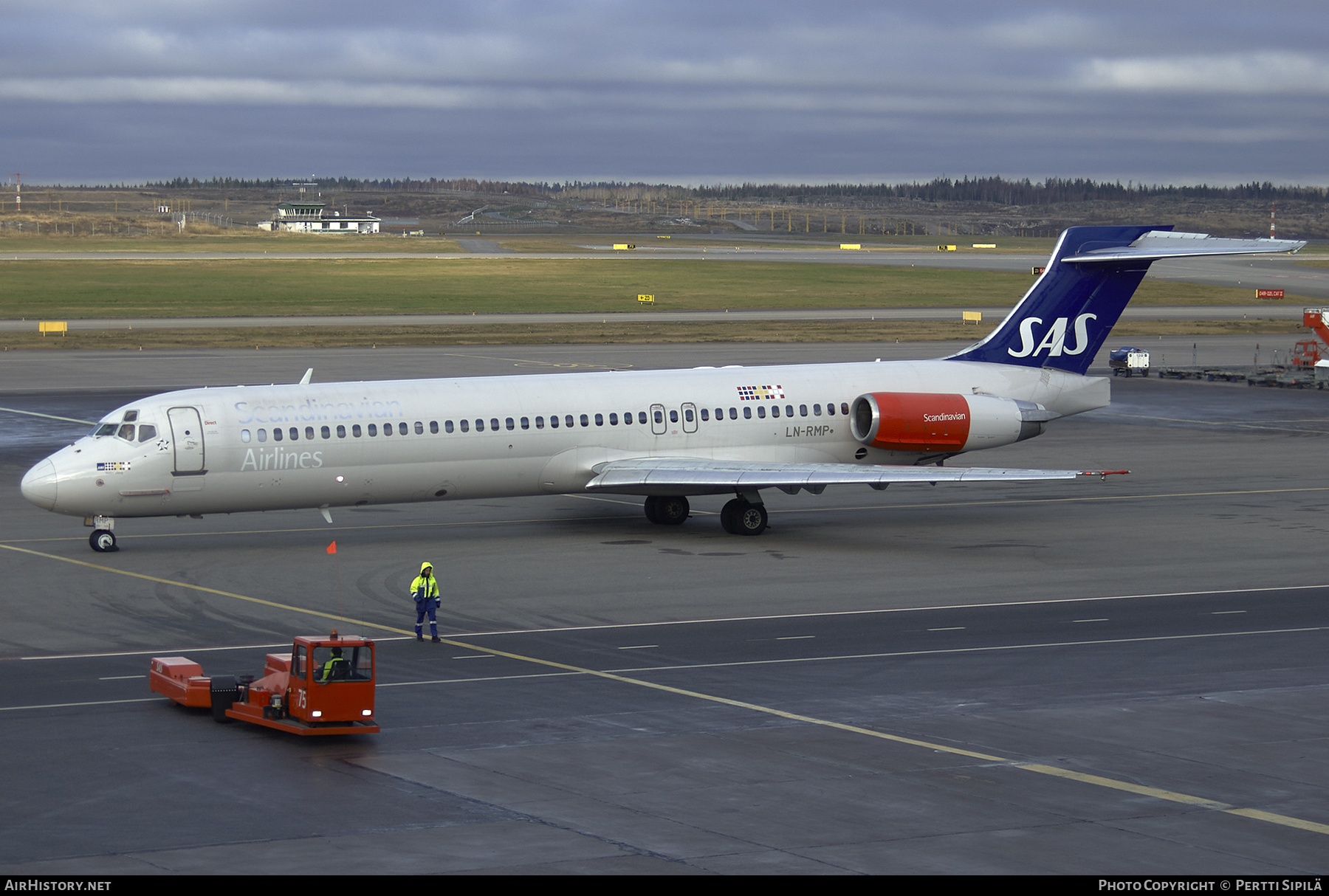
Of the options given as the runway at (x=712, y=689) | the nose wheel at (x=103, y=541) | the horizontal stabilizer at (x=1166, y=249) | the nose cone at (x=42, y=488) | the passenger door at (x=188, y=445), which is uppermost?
the horizontal stabilizer at (x=1166, y=249)

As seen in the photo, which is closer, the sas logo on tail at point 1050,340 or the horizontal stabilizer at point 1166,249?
the horizontal stabilizer at point 1166,249

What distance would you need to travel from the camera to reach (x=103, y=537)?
1359 inches

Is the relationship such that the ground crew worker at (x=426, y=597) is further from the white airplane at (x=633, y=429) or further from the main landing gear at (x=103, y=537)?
the main landing gear at (x=103, y=537)

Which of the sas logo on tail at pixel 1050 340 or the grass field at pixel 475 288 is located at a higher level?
the grass field at pixel 475 288

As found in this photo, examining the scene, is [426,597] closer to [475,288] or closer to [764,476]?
[764,476]

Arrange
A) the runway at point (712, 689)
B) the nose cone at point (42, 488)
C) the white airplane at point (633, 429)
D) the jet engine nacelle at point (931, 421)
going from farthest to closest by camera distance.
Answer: the jet engine nacelle at point (931, 421), the white airplane at point (633, 429), the nose cone at point (42, 488), the runway at point (712, 689)

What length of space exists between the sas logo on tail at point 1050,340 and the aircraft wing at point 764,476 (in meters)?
6.09

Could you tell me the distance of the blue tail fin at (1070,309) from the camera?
41.1m

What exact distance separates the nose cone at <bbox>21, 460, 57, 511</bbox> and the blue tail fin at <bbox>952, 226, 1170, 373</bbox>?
21.6 metres

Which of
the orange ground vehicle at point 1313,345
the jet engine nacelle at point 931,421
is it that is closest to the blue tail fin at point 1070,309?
the jet engine nacelle at point 931,421

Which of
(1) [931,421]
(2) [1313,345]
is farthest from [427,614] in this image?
(2) [1313,345]

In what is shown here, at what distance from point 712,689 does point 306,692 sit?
19.6 feet

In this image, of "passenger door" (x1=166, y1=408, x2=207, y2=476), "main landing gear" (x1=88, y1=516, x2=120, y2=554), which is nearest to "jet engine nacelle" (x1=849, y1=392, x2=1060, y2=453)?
"passenger door" (x1=166, y1=408, x2=207, y2=476)
